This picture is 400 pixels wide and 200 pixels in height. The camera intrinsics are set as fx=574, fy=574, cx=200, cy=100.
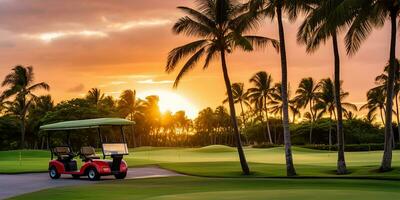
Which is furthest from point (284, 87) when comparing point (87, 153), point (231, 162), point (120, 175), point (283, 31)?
point (231, 162)

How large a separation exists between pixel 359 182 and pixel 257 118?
303 ft

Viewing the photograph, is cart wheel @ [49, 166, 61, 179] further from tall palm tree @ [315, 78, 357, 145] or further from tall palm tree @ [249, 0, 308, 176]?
tall palm tree @ [315, 78, 357, 145]

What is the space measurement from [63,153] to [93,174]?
3010 mm

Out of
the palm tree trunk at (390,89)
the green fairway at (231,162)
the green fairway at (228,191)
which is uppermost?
the palm tree trunk at (390,89)

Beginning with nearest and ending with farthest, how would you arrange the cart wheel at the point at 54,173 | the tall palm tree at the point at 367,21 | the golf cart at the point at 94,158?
the tall palm tree at the point at 367,21 < the golf cart at the point at 94,158 < the cart wheel at the point at 54,173

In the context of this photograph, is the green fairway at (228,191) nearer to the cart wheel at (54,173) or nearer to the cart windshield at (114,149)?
the cart windshield at (114,149)

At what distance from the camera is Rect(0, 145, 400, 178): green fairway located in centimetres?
3206

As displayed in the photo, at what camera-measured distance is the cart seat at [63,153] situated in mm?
29125

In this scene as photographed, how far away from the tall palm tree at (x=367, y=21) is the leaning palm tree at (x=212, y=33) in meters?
4.60

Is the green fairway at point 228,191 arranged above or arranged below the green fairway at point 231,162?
below

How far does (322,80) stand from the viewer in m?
95.9

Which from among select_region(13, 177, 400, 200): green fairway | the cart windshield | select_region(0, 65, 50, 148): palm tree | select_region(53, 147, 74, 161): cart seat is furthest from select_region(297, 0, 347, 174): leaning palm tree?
select_region(0, 65, 50, 148): palm tree

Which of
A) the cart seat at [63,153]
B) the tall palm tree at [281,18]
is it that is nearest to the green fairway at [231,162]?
the tall palm tree at [281,18]

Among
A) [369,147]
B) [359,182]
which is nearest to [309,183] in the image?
[359,182]
